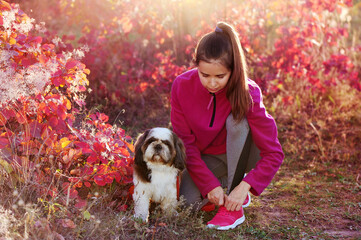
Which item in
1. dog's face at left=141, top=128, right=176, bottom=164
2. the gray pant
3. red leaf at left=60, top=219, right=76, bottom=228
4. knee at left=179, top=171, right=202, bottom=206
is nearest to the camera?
red leaf at left=60, top=219, right=76, bottom=228

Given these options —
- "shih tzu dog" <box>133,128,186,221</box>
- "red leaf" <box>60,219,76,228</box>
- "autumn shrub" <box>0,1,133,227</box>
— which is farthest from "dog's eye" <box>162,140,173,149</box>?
"red leaf" <box>60,219,76,228</box>

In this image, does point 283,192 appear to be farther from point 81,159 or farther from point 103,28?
point 103,28

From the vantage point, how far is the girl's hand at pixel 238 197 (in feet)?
10.6

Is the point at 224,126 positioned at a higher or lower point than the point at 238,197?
higher

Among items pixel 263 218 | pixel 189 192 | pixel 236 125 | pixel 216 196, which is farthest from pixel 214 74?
pixel 263 218

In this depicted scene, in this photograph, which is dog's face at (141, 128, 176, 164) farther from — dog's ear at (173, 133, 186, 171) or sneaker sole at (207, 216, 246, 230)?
sneaker sole at (207, 216, 246, 230)

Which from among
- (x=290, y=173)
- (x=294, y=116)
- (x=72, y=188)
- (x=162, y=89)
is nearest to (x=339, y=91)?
(x=294, y=116)

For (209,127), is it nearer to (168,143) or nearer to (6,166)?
(168,143)

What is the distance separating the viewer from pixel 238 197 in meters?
3.24

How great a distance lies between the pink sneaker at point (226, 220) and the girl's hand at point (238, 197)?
0.05 m

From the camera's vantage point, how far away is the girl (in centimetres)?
304

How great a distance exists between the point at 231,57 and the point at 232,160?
870 mm

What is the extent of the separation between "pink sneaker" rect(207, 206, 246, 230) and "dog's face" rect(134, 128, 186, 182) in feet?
1.66

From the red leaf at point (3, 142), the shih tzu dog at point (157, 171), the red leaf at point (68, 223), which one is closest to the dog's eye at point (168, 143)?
the shih tzu dog at point (157, 171)
